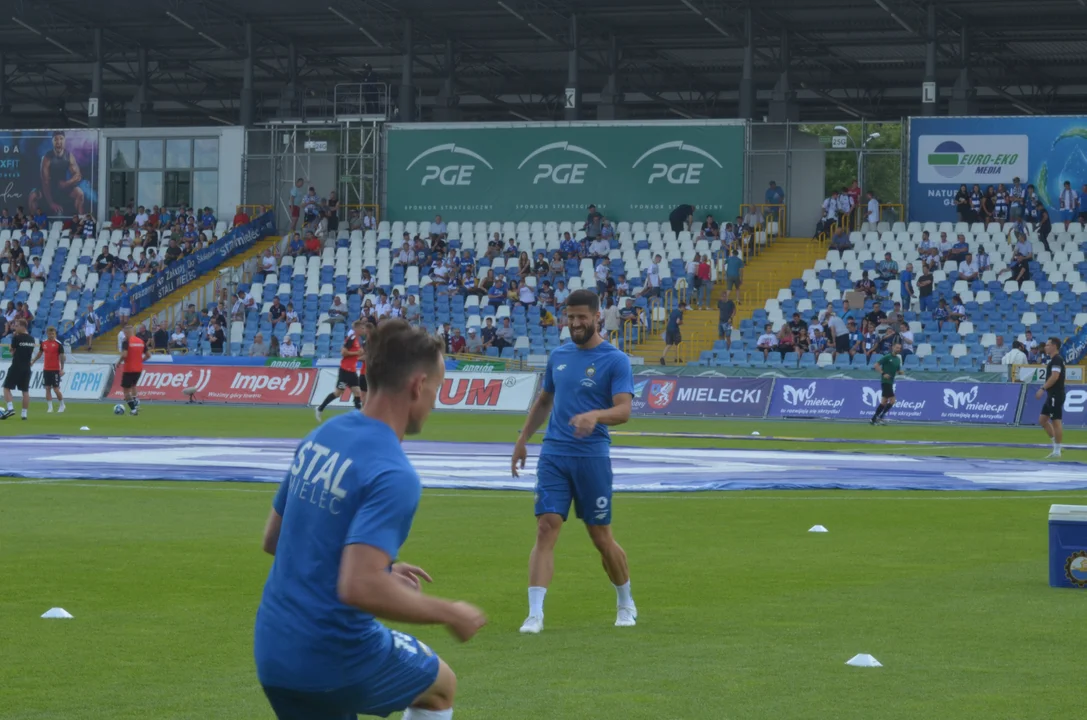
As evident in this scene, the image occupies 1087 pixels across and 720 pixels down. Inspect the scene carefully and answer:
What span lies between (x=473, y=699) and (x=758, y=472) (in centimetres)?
Answer: 1391

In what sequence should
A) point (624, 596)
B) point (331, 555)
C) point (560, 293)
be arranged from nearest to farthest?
point (331, 555)
point (624, 596)
point (560, 293)

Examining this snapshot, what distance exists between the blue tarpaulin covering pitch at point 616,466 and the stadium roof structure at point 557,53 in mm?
29329

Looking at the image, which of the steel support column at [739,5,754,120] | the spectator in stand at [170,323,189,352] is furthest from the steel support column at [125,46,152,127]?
the steel support column at [739,5,754,120]

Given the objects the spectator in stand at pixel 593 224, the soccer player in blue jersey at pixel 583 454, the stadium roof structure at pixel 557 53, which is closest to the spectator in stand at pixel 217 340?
the spectator in stand at pixel 593 224

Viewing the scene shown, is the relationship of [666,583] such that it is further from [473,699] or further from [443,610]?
[443,610]

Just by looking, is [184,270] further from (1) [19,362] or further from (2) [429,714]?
(2) [429,714]

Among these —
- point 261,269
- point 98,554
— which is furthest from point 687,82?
point 98,554

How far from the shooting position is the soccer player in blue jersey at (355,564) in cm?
442

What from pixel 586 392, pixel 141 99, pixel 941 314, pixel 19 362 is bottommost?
pixel 19 362

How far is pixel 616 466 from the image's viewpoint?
2200 cm

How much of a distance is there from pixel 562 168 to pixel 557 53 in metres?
7.91

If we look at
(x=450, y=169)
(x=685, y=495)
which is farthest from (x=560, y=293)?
(x=685, y=495)

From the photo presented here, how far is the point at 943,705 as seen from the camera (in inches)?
305

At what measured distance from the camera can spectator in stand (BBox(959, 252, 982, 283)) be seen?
44656 millimetres
